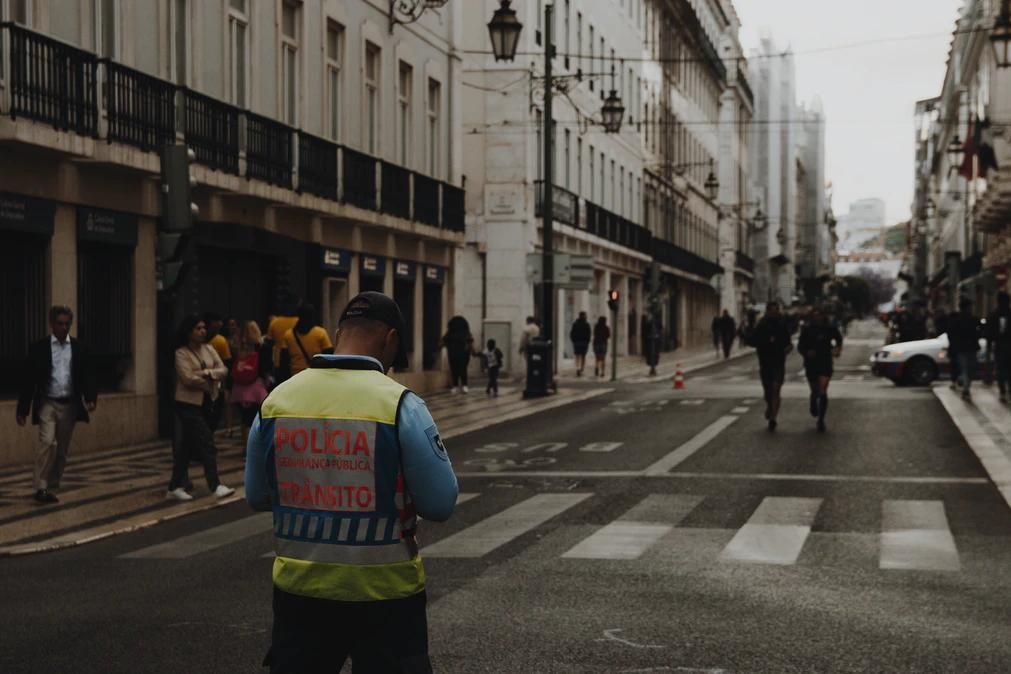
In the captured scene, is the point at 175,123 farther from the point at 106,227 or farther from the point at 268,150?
the point at 268,150

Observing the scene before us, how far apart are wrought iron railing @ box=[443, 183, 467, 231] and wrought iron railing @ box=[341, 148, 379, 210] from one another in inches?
195

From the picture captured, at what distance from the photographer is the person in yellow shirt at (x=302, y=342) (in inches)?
631

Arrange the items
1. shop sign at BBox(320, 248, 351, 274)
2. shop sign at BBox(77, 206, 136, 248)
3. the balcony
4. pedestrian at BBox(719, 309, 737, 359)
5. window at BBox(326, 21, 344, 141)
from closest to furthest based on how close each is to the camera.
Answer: the balcony
shop sign at BBox(77, 206, 136, 248)
shop sign at BBox(320, 248, 351, 274)
window at BBox(326, 21, 344, 141)
pedestrian at BBox(719, 309, 737, 359)

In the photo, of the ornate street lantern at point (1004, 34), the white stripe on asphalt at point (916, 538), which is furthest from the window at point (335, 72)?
the white stripe on asphalt at point (916, 538)

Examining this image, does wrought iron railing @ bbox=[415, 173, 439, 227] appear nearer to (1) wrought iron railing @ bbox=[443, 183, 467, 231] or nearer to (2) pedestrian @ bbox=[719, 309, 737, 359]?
(1) wrought iron railing @ bbox=[443, 183, 467, 231]

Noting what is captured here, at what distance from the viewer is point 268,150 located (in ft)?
79.4

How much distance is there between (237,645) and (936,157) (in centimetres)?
12127

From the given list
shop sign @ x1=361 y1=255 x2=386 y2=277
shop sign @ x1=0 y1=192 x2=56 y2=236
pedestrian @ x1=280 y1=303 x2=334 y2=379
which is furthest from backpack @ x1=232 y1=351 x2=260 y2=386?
shop sign @ x1=361 y1=255 x2=386 y2=277

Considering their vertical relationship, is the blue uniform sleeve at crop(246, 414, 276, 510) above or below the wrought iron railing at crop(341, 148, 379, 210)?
below

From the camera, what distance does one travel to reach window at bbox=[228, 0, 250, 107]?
78.0 feet

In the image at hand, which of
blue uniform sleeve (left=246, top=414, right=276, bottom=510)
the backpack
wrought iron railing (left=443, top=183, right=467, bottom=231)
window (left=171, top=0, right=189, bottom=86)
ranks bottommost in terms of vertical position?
the backpack

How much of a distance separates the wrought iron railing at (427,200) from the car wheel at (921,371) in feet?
34.0

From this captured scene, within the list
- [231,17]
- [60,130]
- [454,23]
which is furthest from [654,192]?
[60,130]

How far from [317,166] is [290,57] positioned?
6.12ft
